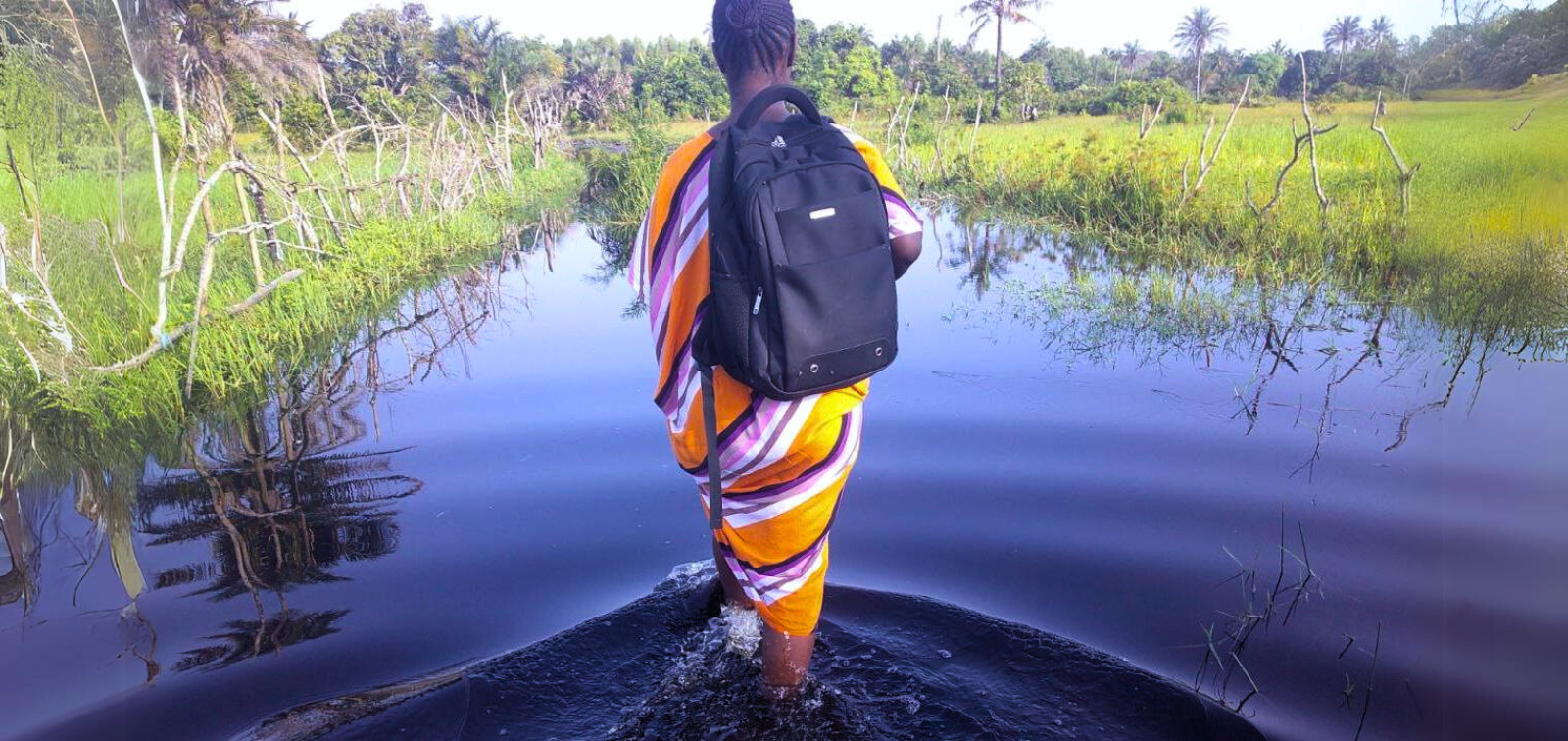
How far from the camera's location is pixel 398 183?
8.69 meters

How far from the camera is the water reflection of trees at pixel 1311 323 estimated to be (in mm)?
3861

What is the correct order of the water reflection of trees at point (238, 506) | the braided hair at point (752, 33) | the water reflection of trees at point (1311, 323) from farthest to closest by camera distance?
the water reflection of trees at point (1311, 323) < the water reflection of trees at point (238, 506) < the braided hair at point (752, 33)

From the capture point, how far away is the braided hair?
1936 millimetres

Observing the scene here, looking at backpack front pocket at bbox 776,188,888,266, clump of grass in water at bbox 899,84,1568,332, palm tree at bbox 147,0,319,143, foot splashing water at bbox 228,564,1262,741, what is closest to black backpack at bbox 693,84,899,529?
backpack front pocket at bbox 776,188,888,266

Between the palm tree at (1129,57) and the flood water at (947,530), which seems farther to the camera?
the palm tree at (1129,57)

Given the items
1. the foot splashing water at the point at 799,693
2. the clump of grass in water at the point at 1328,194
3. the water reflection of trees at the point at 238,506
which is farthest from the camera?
the clump of grass in water at the point at 1328,194

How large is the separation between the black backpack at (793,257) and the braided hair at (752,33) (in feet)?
0.56

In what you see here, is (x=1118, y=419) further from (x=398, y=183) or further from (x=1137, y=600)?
(x=398, y=183)

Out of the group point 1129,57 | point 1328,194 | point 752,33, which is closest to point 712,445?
point 752,33

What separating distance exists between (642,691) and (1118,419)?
248 centimetres

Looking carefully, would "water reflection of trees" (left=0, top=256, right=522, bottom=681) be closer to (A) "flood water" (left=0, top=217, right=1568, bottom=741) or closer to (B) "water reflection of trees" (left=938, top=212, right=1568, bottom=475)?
(A) "flood water" (left=0, top=217, right=1568, bottom=741)

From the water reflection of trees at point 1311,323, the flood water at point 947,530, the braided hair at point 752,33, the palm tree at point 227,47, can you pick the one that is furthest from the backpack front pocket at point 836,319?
the palm tree at point 227,47

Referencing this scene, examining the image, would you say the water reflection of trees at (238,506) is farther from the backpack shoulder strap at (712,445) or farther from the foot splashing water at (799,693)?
the backpack shoulder strap at (712,445)

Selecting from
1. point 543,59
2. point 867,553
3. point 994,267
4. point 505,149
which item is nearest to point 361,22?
point 543,59
